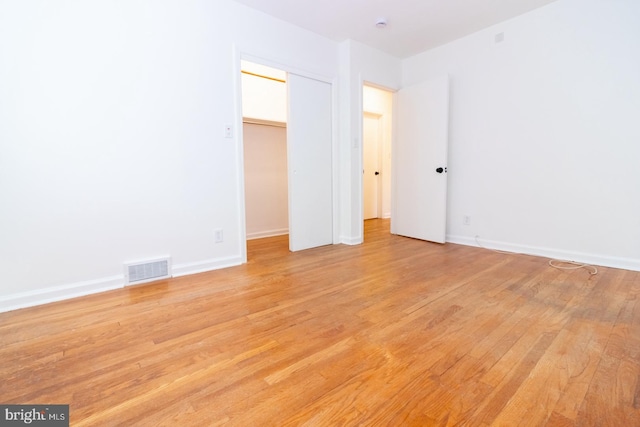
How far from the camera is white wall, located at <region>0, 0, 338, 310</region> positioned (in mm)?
1936

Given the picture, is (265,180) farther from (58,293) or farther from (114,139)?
(58,293)

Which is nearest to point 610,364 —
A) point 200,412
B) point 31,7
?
point 200,412

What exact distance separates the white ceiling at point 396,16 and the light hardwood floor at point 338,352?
2.56m

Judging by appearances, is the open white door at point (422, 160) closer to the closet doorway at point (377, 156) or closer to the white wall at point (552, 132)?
the white wall at point (552, 132)

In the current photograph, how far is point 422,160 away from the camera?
3.90 metres

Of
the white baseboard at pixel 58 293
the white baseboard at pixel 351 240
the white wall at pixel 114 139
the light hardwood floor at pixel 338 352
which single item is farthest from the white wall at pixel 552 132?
the white baseboard at pixel 58 293

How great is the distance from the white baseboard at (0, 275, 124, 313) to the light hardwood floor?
90 millimetres

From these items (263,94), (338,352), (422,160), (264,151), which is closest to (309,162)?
(264,151)

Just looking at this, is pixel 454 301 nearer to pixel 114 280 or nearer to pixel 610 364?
pixel 610 364

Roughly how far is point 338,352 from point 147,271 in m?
1.80

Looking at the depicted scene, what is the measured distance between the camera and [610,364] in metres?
1.32

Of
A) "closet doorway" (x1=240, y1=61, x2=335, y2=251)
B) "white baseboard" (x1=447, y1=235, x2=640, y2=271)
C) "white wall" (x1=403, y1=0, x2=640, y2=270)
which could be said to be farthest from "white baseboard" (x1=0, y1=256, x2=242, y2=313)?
"white wall" (x1=403, y1=0, x2=640, y2=270)

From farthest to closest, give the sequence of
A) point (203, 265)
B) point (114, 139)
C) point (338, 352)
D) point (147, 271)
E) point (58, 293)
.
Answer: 1. point (203, 265)
2. point (147, 271)
3. point (114, 139)
4. point (58, 293)
5. point (338, 352)

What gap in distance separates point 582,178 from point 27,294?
4590 millimetres
